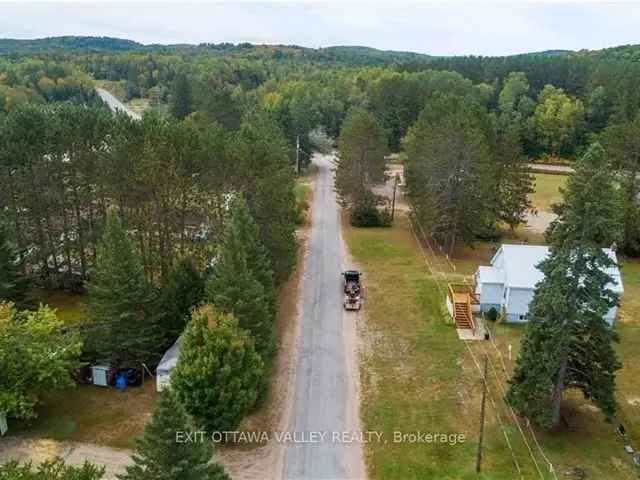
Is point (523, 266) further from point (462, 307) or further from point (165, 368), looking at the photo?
point (165, 368)

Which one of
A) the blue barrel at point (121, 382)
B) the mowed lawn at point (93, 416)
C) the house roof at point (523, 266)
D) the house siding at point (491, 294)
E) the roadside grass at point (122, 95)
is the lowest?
the mowed lawn at point (93, 416)

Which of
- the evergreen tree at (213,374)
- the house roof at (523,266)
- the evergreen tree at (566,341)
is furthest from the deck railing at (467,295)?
the evergreen tree at (213,374)

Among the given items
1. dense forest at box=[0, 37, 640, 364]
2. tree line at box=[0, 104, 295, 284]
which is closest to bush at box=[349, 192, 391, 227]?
dense forest at box=[0, 37, 640, 364]

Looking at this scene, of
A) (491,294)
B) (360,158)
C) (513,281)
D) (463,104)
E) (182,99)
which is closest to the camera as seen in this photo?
(513,281)

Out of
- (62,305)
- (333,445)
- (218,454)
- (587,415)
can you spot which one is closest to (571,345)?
(587,415)

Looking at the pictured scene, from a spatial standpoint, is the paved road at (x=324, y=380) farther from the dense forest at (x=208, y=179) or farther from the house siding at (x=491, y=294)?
the house siding at (x=491, y=294)

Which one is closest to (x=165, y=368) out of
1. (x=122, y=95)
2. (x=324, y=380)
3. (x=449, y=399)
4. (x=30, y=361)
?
(x=30, y=361)
